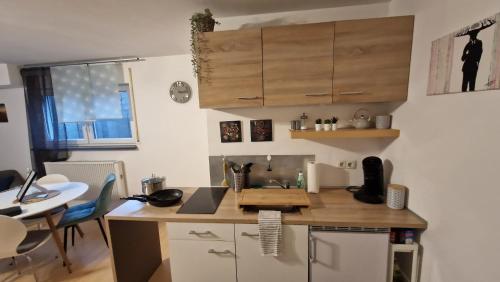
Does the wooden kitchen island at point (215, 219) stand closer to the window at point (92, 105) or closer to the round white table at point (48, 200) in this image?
the round white table at point (48, 200)

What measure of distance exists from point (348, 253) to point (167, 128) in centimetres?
253

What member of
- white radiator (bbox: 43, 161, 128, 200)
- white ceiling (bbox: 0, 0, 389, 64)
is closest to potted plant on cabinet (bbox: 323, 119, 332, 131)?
white ceiling (bbox: 0, 0, 389, 64)

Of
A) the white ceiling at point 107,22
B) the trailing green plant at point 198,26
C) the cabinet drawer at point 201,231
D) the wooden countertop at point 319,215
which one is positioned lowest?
the cabinet drawer at point 201,231

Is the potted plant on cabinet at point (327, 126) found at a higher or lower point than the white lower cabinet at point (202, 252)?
higher

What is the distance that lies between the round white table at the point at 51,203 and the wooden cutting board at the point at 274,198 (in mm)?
1807

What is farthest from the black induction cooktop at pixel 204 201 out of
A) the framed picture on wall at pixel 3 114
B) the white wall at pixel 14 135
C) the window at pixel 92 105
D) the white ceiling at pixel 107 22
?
the framed picture on wall at pixel 3 114

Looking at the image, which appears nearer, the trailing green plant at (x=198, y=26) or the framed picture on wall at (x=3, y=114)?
the trailing green plant at (x=198, y=26)

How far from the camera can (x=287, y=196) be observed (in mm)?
1614

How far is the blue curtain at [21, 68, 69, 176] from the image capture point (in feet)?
9.95

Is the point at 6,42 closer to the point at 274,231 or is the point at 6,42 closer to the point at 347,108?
the point at 274,231

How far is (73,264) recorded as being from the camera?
7.39 ft

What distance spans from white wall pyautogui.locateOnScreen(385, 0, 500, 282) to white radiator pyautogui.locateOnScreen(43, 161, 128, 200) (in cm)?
341

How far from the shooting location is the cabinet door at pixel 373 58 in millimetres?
1442

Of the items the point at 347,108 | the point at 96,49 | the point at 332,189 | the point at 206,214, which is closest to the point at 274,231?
the point at 206,214
